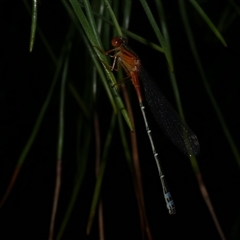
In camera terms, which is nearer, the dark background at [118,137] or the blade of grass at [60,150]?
the blade of grass at [60,150]

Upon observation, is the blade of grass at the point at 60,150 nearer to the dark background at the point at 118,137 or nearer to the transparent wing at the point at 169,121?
the transparent wing at the point at 169,121

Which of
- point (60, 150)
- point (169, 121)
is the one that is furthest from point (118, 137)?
point (60, 150)

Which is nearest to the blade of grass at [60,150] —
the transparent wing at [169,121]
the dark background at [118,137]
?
the transparent wing at [169,121]

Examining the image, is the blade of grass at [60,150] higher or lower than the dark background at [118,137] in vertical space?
lower

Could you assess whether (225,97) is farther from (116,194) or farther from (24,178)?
(24,178)

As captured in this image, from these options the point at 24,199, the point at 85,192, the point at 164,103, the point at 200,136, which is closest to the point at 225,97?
the point at 200,136

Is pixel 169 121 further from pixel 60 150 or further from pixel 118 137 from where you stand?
pixel 118 137
